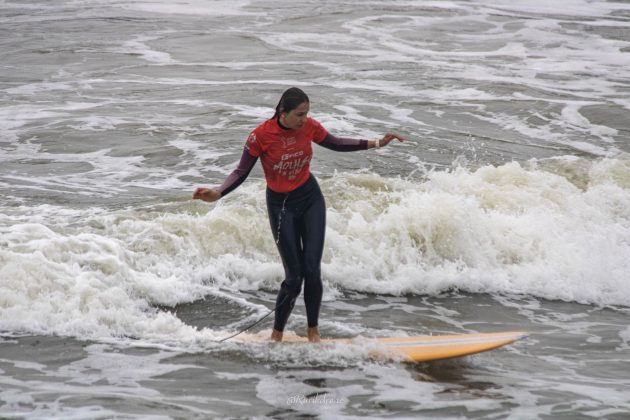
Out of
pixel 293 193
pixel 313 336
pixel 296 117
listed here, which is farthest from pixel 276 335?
pixel 296 117

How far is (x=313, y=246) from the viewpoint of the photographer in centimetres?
628

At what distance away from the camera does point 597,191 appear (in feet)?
37.7

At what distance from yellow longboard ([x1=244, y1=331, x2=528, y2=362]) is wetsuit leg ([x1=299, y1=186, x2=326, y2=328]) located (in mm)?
408

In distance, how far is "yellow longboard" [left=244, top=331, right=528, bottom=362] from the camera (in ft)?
20.4

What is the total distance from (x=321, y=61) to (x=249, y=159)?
49.7 ft

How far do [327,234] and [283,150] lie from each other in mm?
3365

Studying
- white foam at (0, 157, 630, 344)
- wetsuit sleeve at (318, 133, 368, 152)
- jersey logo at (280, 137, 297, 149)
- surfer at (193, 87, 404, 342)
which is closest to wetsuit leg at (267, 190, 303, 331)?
surfer at (193, 87, 404, 342)

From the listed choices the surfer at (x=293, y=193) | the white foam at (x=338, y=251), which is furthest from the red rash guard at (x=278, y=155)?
the white foam at (x=338, y=251)

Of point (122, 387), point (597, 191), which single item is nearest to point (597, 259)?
point (597, 191)

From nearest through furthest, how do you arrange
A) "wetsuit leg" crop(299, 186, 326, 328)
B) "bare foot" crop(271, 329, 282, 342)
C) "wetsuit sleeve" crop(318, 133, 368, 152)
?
1. "wetsuit leg" crop(299, 186, 326, 328)
2. "wetsuit sleeve" crop(318, 133, 368, 152)
3. "bare foot" crop(271, 329, 282, 342)

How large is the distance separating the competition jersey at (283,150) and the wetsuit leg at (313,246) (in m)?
0.21

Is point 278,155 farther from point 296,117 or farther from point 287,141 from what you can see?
point 296,117

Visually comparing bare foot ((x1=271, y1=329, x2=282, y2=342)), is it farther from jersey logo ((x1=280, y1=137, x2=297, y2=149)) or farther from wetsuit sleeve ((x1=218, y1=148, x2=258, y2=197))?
jersey logo ((x1=280, y1=137, x2=297, y2=149))

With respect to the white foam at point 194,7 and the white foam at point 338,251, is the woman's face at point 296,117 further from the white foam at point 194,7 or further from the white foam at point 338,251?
the white foam at point 194,7
